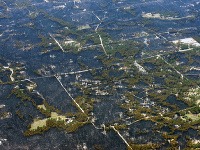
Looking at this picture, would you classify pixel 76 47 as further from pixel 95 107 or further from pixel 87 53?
pixel 95 107

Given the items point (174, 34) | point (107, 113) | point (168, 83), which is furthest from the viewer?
point (174, 34)

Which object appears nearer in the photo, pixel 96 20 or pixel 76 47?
pixel 76 47

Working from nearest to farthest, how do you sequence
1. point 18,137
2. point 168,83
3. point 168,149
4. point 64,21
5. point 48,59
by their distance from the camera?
point 168,149 → point 18,137 → point 168,83 → point 48,59 → point 64,21

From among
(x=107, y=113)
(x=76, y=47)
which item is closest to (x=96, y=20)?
(x=76, y=47)

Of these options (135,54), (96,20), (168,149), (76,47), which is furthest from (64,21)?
(168,149)

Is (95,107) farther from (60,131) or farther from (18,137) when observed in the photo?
(18,137)

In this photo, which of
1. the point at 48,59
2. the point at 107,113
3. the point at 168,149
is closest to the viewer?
the point at 168,149
